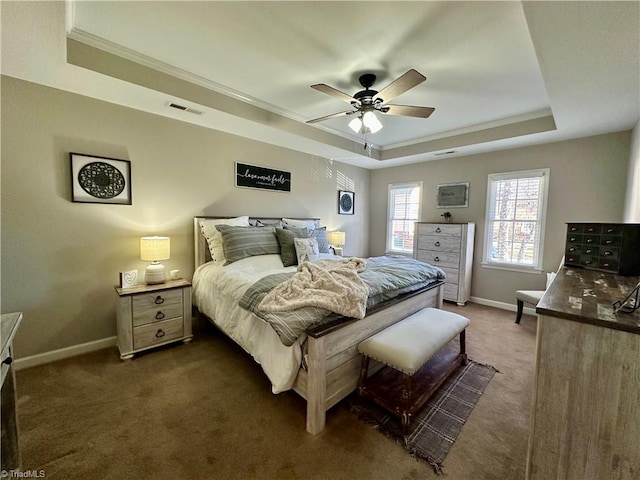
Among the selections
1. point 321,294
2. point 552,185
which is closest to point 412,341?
point 321,294

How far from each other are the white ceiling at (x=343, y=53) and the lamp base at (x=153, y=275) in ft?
5.34

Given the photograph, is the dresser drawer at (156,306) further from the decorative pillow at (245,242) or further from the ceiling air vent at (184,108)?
the ceiling air vent at (184,108)

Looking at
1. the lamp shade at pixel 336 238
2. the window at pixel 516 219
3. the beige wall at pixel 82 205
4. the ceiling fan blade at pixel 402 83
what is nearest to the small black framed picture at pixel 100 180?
the beige wall at pixel 82 205

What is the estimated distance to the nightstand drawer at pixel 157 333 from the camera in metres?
2.44

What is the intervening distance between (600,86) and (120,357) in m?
4.62

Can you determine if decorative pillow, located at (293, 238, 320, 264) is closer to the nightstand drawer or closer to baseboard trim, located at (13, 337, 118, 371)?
the nightstand drawer

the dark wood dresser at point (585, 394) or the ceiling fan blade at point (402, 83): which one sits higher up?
the ceiling fan blade at point (402, 83)

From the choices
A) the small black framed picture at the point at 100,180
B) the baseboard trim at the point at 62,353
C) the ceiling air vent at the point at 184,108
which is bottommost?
the baseboard trim at the point at 62,353

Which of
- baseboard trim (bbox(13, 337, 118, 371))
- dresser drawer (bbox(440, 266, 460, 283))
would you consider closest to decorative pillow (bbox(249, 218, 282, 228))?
baseboard trim (bbox(13, 337, 118, 371))

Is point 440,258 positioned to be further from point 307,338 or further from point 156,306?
point 156,306

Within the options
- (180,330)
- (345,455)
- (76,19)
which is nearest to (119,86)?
(76,19)

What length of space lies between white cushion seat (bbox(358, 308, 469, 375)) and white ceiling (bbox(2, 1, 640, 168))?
6.48 feet

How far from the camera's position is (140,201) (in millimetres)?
2775

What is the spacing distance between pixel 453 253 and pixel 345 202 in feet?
6.89
